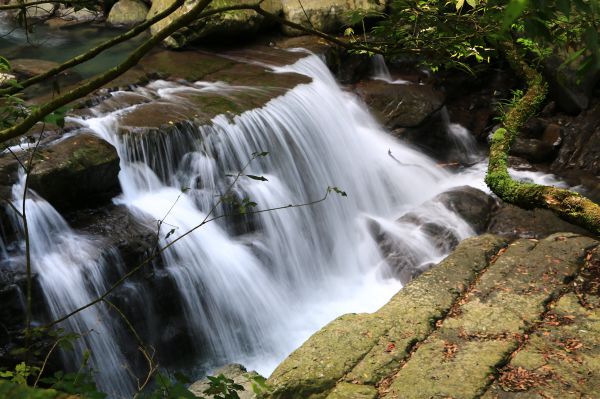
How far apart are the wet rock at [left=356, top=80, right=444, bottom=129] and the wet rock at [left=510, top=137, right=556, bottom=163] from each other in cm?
135

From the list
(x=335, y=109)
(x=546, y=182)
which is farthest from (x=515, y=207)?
(x=335, y=109)

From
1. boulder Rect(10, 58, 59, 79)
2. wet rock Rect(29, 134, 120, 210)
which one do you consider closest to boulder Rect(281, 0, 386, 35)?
boulder Rect(10, 58, 59, 79)

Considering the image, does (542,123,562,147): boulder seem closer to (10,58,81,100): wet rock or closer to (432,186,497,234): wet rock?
(432,186,497,234): wet rock

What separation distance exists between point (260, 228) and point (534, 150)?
4.56 m

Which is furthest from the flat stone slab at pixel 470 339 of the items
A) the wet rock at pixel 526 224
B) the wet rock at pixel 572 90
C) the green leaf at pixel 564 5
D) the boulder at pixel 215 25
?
the boulder at pixel 215 25

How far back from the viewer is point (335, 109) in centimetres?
909

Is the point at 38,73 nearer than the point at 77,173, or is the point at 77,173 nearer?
the point at 77,173

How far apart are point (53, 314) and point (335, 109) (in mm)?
5158

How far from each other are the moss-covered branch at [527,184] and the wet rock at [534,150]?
0.31 metres

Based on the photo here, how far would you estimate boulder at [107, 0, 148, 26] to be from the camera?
1240 centimetres

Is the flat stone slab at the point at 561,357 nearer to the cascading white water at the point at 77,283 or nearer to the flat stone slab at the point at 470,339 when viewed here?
the flat stone slab at the point at 470,339

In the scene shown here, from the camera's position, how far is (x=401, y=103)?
9758 mm

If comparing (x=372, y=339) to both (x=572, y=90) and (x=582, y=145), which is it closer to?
(x=582, y=145)

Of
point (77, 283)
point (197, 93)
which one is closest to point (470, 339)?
point (77, 283)
